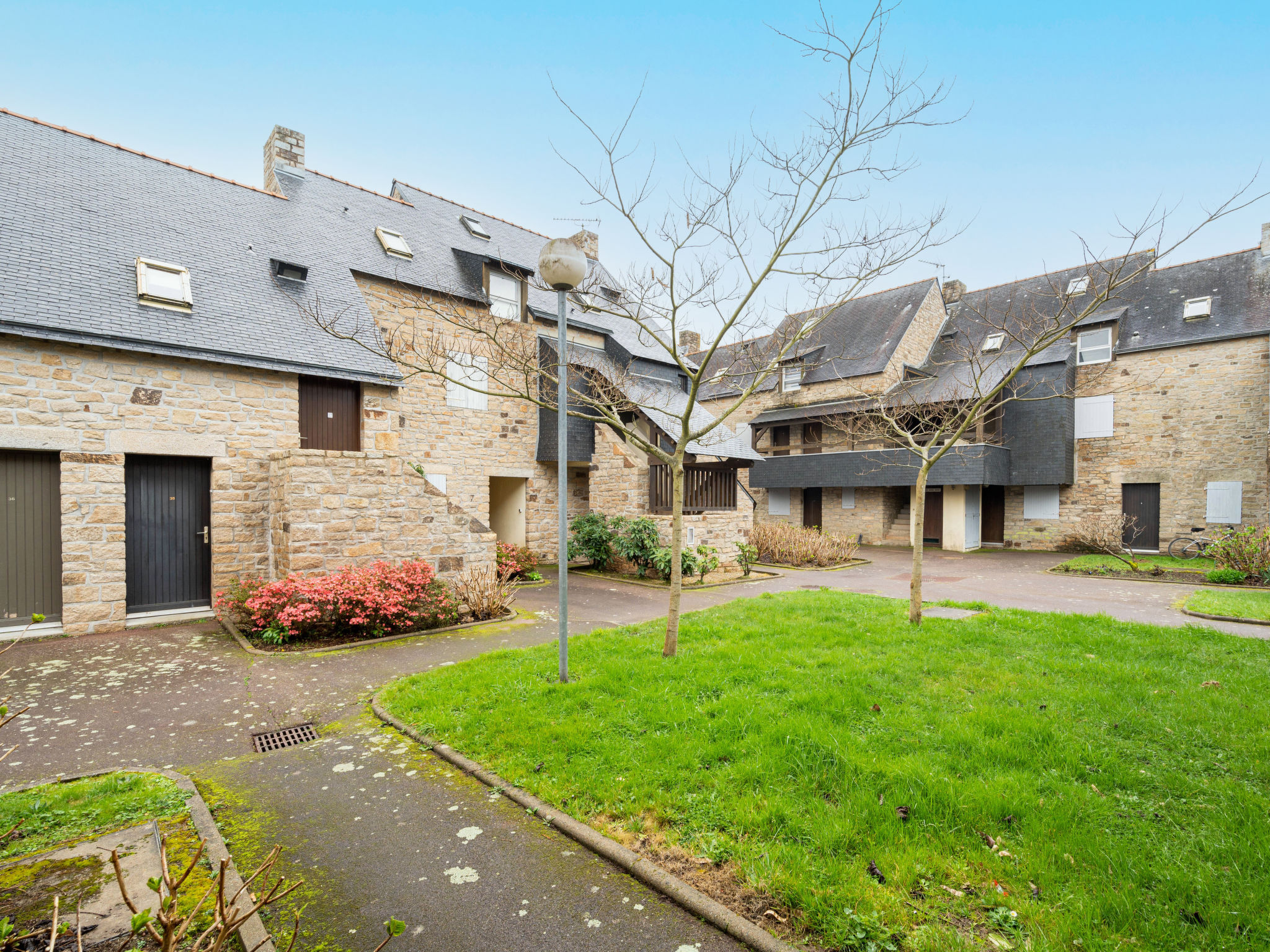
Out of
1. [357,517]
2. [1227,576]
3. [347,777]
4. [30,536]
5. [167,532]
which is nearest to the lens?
[347,777]

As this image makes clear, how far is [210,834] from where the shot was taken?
9.64 ft

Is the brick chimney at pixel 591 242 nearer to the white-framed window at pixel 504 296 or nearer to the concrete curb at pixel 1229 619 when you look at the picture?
the white-framed window at pixel 504 296

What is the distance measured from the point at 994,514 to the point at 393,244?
68.0ft

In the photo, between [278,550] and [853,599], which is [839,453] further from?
[278,550]

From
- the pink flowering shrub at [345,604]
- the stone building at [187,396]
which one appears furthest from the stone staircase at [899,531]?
the pink flowering shrub at [345,604]

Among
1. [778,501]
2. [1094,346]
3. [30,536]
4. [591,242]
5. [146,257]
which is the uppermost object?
[591,242]

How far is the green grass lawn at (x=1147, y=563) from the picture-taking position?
13.1 metres

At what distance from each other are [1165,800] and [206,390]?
11189mm

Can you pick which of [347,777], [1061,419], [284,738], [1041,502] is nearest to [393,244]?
[284,738]

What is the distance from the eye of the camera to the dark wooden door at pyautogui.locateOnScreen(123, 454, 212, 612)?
8141mm

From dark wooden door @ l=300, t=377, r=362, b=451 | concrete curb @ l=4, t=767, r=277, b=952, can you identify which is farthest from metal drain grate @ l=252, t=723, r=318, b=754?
dark wooden door @ l=300, t=377, r=362, b=451

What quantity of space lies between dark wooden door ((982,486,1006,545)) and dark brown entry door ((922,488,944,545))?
1.45 m

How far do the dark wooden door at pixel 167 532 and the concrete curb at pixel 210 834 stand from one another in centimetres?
556

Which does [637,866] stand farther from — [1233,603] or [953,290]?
[953,290]
